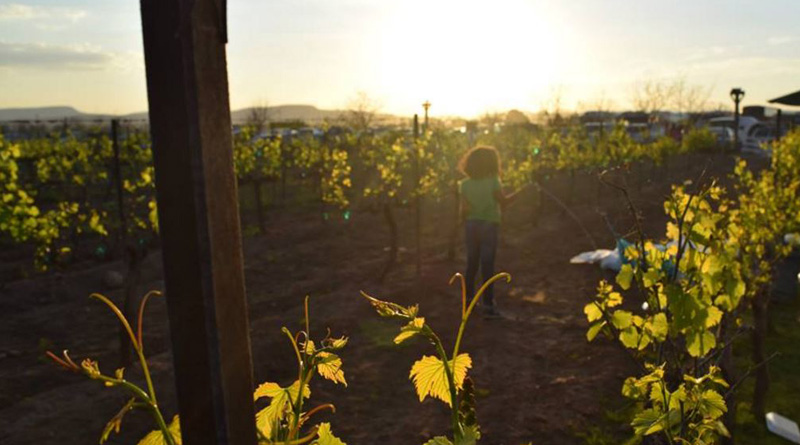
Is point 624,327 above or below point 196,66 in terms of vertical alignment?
below

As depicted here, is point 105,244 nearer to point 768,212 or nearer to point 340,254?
point 340,254

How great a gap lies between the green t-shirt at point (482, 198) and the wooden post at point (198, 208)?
17.5 feet

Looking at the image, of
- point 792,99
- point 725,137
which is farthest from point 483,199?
A: point 725,137

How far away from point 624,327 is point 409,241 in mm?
8611

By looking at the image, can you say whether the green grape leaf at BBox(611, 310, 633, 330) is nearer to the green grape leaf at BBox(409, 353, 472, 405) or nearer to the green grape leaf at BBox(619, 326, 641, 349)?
the green grape leaf at BBox(619, 326, 641, 349)

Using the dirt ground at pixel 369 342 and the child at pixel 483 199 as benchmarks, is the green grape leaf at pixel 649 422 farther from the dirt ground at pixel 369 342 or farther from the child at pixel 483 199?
the child at pixel 483 199

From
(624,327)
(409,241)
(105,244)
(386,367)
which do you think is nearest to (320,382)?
(386,367)

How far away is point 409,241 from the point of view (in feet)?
37.5

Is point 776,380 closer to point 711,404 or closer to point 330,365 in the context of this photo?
point 711,404

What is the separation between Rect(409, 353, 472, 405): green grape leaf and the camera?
1.23 m

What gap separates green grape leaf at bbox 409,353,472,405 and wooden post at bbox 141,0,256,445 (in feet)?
1.18

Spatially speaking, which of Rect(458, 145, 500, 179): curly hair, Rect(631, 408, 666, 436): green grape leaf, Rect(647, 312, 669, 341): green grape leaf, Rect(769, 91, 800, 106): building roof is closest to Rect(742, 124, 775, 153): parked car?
Rect(769, 91, 800, 106): building roof

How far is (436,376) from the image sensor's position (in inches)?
49.2

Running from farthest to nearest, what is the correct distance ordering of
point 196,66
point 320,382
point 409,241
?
point 409,241, point 320,382, point 196,66
